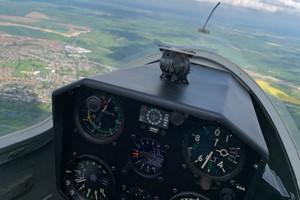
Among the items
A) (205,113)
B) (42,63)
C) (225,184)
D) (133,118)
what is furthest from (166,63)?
(42,63)

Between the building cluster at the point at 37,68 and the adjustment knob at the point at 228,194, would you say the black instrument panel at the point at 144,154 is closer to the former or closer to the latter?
the adjustment knob at the point at 228,194

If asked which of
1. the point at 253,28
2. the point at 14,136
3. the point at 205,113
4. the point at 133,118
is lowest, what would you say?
the point at 14,136

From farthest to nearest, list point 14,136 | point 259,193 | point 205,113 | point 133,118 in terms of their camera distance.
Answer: point 14,136, point 133,118, point 259,193, point 205,113

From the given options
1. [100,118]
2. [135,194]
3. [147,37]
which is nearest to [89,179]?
[135,194]

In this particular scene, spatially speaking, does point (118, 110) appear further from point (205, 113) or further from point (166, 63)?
point (205, 113)

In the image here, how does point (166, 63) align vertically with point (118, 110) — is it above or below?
above

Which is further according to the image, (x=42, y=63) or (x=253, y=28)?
(x=253, y=28)
